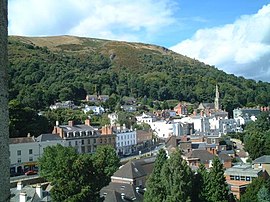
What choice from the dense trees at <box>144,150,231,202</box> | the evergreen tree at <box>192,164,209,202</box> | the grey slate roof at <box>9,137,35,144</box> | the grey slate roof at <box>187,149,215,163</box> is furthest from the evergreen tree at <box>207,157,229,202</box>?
the grey slate roof at <box>9,137,35,144</box>

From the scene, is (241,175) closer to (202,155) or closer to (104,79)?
(202,155)

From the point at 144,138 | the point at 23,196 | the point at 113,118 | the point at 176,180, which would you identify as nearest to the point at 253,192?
the point at 176,180

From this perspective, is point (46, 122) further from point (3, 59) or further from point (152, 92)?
point (152, 92)

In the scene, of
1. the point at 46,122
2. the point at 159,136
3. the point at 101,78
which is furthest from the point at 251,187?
the point at 101,78

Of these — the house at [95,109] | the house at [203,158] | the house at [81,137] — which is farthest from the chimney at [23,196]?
the house at [95,109]

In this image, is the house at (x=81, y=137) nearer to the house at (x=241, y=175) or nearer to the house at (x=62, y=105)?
the house at (x=241, y=175)

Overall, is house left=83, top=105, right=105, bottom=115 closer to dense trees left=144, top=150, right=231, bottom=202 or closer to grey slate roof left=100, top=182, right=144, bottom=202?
grey slate roof left=100, top=182, right=144, bottom=202

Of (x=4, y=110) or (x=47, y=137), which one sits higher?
(x=4, y=110)
